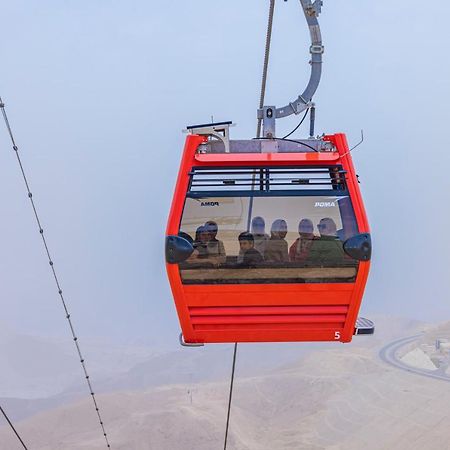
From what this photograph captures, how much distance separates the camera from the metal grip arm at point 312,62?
869cm

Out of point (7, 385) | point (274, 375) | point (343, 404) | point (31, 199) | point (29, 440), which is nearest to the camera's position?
point (31, 199)

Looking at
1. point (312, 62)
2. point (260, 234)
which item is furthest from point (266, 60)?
point (260, 234)

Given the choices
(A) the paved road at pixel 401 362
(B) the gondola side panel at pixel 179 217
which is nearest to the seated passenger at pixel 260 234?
(B) the gondola side panel at pixel 179 217

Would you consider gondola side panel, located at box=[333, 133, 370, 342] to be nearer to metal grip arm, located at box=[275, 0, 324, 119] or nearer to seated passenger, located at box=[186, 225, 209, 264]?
metal grip arm, located at box=[275, 0, 324, 119]

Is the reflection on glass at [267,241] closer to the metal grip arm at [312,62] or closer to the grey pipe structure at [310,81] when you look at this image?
the grey pipe structure at [310,81]

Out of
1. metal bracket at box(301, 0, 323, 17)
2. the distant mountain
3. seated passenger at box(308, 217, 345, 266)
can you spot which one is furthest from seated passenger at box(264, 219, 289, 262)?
the distant mountain

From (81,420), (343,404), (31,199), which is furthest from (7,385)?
(31,199)

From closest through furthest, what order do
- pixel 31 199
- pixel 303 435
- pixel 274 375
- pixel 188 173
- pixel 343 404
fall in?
1. pixel 188 173
2. pixel 31 199
3. pixel 303 435
4. pixel 343 404
5. pixel 274 375

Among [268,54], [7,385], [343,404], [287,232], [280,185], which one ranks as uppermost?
[268,54]

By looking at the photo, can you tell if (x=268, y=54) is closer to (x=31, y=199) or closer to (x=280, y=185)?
(x=280, y=185)

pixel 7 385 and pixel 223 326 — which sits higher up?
pixel 223 326

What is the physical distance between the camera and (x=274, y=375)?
117 metres

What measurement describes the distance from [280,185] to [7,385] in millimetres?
192493

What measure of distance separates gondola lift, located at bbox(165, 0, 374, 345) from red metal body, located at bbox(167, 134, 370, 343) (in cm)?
1
